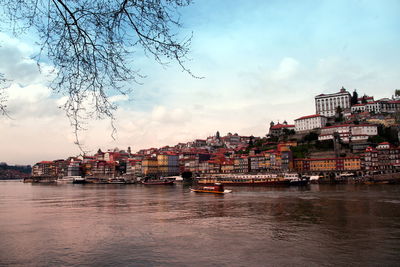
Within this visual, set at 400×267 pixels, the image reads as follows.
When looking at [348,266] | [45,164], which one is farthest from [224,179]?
[45,164]

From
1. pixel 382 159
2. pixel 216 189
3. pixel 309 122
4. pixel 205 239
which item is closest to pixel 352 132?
pixel 309 122

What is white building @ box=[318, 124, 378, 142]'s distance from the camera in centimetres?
9000

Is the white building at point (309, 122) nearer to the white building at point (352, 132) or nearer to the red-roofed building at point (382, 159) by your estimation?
the white building at point (352, 132)

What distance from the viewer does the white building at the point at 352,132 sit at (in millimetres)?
90000

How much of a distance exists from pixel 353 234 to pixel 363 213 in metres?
6.97

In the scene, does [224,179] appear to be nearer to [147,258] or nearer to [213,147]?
[147,258]

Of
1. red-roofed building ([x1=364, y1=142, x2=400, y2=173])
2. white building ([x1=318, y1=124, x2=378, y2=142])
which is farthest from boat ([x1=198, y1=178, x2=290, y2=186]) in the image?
white building ([x1=318, y1=124, x2=378, y2=142])

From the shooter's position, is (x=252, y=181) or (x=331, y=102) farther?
(x=331, y=102)

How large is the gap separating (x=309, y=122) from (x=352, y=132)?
15401 millimetres

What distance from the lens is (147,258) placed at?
35.6 feet

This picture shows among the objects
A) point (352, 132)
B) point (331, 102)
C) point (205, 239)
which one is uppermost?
point (331, 102)

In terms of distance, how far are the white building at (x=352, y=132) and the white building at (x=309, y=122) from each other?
768 cm

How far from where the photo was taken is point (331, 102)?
116750 millimetres

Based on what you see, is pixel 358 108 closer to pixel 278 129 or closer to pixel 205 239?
pixel 278 129
